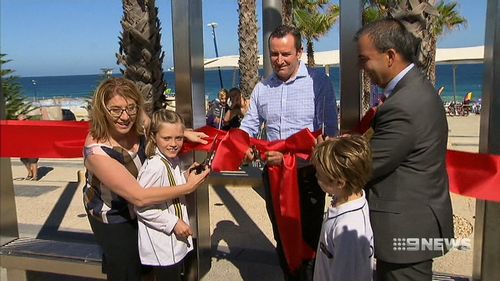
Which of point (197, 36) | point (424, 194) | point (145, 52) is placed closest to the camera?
point (424, 194)

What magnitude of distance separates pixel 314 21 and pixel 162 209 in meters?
19.4

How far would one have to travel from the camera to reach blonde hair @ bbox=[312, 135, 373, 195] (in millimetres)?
2047

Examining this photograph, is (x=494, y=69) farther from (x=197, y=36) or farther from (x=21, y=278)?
(x=21, y=278)

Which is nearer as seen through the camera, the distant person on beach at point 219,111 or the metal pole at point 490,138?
the metal pole at point 490,138

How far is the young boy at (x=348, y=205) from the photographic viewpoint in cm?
206

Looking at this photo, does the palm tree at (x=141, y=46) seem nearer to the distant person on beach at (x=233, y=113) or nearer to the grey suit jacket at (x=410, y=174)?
the distant person on beach at (x=233, y=113)

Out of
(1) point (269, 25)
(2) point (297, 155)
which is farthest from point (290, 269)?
(1) point (269, 25)

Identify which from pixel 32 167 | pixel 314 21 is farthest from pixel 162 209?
pixel 314 21

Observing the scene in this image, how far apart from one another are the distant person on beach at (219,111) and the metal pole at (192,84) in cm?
Answer: 474

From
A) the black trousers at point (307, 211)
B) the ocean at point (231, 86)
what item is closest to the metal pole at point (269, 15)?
the black trousers at point (307, 211)

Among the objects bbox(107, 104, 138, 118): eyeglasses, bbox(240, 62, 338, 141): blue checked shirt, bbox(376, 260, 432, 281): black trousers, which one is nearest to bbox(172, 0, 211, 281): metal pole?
bbox(240, 62, 338, 141): blue checked shirt

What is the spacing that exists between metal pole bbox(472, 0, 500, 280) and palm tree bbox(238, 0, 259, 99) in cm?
967

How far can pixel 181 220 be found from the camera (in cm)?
265

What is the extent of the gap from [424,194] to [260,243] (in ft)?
8.85
